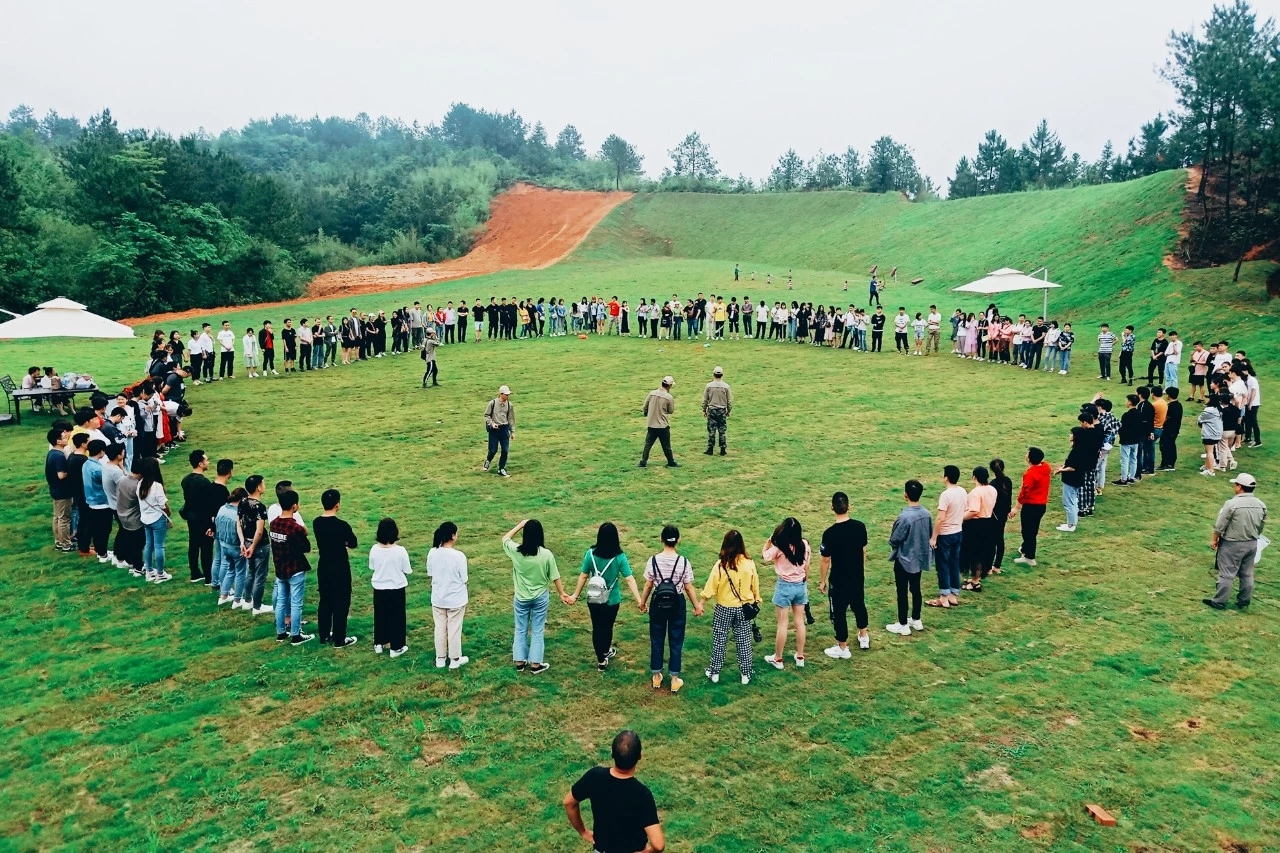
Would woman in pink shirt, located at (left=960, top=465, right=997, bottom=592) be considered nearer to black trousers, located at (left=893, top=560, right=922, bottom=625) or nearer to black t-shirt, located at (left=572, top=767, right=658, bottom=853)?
black trousers, located at (left=893, top=560, right=922, bottom=625)

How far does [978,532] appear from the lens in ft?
33.6

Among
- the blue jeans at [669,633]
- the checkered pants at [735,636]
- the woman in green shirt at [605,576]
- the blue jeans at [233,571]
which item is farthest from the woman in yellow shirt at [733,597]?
the blue jeans at [233,571]

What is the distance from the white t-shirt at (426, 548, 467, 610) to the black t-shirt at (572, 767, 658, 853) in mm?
3971

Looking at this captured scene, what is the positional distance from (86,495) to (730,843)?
1017 cm

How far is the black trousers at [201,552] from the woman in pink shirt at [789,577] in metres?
7.43

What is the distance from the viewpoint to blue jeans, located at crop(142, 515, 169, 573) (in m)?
10.8

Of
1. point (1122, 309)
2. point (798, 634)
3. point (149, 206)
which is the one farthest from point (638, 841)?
point (149, 206)

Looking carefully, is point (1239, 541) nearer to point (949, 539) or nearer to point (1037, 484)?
point (1037, 484)

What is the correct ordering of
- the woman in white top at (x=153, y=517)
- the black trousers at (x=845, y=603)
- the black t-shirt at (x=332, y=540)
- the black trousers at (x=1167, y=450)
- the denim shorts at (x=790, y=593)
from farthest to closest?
the black trousers at (x=1167, y=450) < the woman in white top at (x=153, y=517) < the black trousers at (x=845, y=603) < the black t-shirt at (x=332, y=540) < the denim shorts at (x=790, y=593)

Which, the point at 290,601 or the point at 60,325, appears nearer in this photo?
the point at 290,601

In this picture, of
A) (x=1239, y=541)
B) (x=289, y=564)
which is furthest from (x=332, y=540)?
(x=1239, y=541)

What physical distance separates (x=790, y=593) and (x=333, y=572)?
497cm

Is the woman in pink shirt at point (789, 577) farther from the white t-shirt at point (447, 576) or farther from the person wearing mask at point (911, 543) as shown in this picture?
the white t-shirt at point (447, 576)

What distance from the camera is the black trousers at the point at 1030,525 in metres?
11.0
